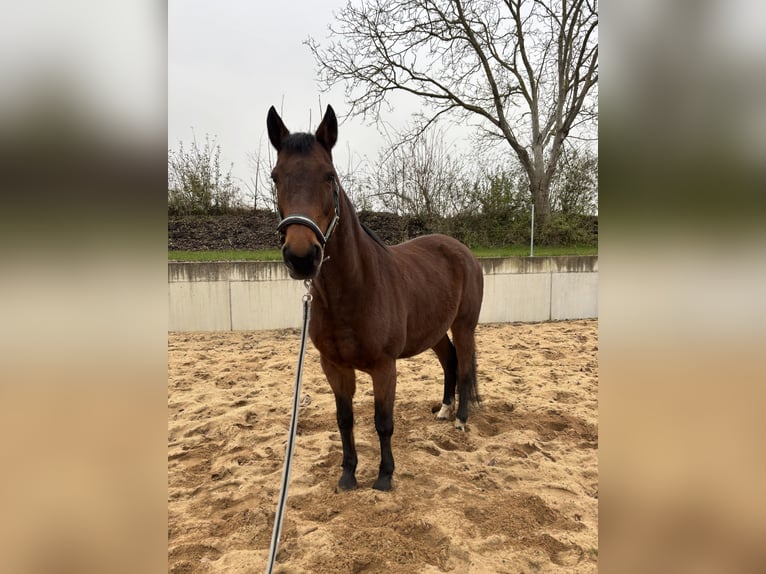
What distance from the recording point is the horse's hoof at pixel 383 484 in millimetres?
2492

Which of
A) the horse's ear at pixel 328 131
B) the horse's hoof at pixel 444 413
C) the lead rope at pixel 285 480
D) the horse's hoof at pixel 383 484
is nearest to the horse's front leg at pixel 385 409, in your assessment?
the horse's hoof at pixel 383 484

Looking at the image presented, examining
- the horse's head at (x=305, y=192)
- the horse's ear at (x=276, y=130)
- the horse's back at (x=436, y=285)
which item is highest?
the horse's ear at (x=276, y=130)

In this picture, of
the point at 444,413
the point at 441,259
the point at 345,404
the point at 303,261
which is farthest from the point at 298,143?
the point at 444,413

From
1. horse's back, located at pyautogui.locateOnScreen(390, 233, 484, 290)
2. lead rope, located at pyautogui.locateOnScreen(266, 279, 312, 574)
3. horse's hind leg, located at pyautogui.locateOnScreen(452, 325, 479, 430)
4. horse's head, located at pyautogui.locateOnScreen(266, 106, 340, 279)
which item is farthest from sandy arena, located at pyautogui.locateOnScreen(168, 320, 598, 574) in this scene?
horse's head, located at pyautogui.locateOnScreen(266, 106, 340, 279)

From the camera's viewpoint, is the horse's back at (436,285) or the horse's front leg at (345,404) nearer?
the horse's front leg at (345,404)

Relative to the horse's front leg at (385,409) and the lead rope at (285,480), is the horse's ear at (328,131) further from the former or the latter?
the horse's front leg at (385,409)

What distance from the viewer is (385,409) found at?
8.33 ft

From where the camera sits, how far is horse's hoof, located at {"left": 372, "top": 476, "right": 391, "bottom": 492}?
8.17ft

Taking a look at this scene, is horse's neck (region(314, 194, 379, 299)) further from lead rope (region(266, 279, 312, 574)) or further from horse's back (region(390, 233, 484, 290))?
horse's back (region(390, 233, 484, 290))
